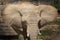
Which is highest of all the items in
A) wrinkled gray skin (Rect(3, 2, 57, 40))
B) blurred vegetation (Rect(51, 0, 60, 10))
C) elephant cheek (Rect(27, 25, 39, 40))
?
blurred vegetation (Rect(51, 0, 60, 10))

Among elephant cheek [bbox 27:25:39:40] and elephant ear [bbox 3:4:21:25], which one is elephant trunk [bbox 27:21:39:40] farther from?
elephant ear [bbox 3:4:21:25]

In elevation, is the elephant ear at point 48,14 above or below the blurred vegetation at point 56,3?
below

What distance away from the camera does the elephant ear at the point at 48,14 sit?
4.63 feet

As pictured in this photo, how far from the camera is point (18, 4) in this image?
1.42 metres

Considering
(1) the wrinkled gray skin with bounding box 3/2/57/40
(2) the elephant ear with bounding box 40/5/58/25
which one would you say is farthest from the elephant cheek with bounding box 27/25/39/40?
(2) the elephant ear with bounding box 40/5/58/25

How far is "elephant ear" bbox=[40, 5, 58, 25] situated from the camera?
1.41m

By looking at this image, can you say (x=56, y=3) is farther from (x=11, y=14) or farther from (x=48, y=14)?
(x=11, y=14)

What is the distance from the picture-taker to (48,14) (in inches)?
55.9

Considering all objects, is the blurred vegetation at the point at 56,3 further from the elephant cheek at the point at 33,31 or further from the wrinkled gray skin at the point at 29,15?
the elephant cheek at the point at 33,31

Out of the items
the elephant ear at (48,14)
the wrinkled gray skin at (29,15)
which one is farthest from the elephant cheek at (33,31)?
the elephant ear at (48,14)

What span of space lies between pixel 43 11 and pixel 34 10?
10cm

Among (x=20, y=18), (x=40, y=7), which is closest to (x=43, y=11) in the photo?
(x=40, y=7)

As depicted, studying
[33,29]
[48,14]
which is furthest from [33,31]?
[48,14]

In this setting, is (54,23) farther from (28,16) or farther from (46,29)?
(28,16)
